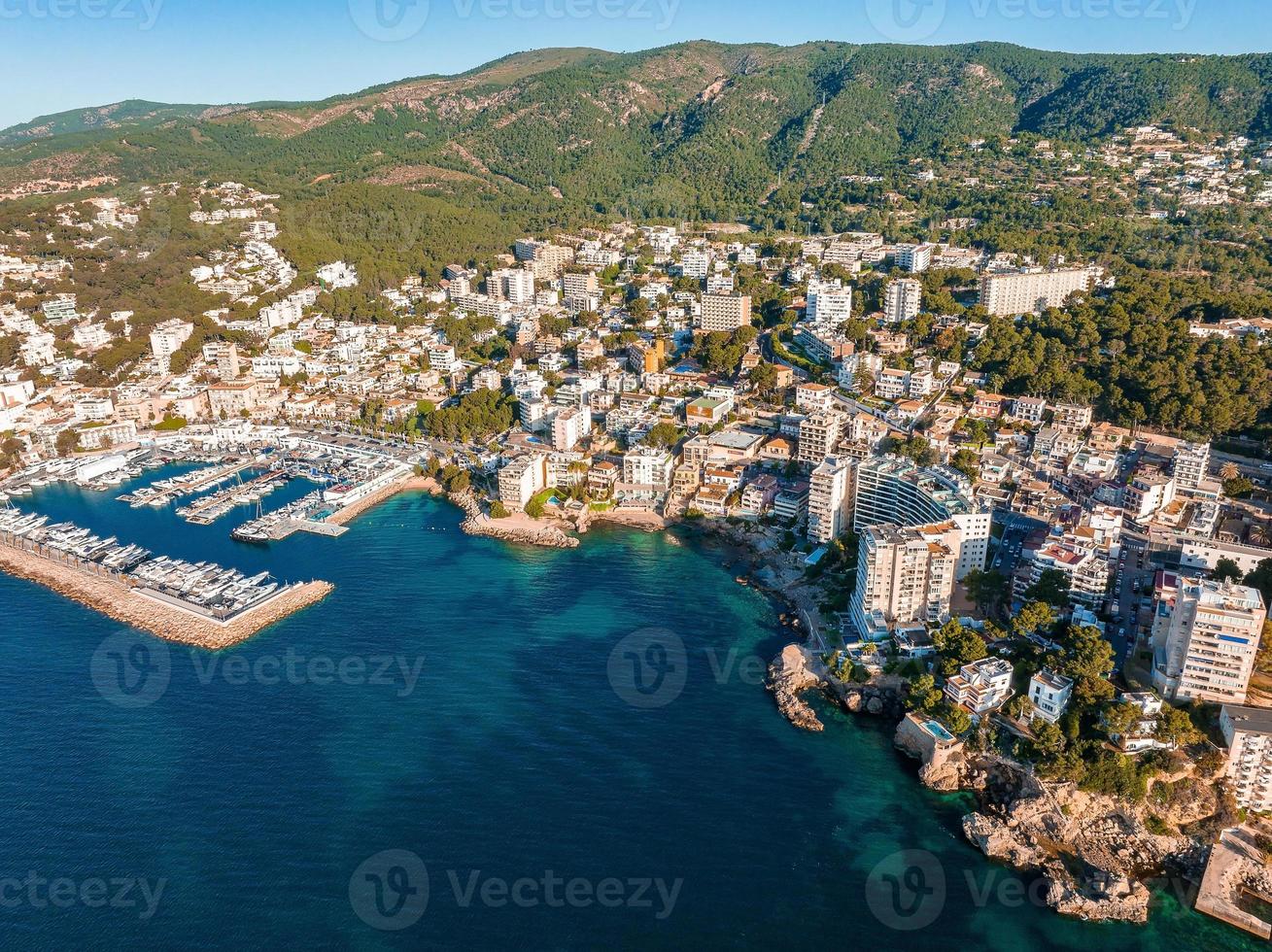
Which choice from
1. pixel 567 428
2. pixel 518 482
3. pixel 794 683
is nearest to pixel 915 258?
pixel 567 428

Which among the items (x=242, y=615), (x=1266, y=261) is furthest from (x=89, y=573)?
(x=1266, y=261)

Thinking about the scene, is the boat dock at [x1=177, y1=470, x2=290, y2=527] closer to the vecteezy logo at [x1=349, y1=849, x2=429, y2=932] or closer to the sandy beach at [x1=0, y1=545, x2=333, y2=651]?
the sandy beach at [x1=0, y1=545, x2=333, y2=651]

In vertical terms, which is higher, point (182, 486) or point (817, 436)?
point (817, 436)

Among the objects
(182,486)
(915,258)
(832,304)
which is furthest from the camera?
(915,258)

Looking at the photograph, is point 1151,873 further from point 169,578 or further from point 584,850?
point 169,578

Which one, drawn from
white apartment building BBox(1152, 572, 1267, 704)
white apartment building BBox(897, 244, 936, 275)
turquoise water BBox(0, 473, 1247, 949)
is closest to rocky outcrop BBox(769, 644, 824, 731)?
turquoise water BBox(0, 473, 1247, 949)

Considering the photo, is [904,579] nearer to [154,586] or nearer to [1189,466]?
[1189,466]
